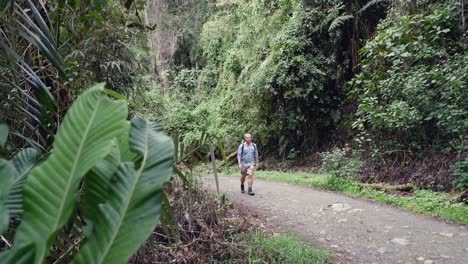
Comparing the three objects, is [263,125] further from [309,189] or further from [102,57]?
[102,57]

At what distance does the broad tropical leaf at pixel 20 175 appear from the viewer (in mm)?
572

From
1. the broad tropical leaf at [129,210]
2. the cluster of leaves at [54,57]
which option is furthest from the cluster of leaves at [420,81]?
the broad tropical leaf at [129,210]

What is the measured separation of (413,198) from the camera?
633cm

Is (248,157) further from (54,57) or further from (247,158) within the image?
(54,57)

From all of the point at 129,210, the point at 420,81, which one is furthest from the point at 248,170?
the point at 129,210

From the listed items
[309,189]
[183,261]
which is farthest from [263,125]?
[183,261]

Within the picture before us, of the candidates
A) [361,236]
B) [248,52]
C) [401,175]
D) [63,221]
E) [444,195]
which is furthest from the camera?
[248,52]

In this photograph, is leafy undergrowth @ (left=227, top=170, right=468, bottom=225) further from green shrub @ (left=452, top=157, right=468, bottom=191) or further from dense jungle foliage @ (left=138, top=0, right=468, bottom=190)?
dense jungle foliage @ (left=138, top=0, right=468, bottom=190)

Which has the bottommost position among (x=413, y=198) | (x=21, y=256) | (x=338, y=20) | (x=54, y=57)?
(x=413, y=198)

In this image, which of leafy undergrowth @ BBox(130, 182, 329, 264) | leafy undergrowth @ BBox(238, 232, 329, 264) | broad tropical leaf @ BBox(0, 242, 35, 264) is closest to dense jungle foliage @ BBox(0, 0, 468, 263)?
broad tropical leaf @ BBox(0, 242, 35, 264)

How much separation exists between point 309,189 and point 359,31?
5.58 meters

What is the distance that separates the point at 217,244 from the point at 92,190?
385cm

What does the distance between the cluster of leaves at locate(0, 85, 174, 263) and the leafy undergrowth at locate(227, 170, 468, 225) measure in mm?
5674

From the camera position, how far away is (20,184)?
621 millimetres
